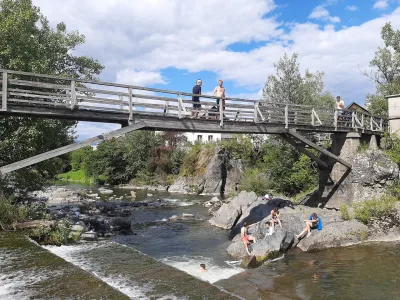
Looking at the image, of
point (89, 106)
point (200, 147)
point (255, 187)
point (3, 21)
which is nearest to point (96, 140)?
point (89, 106)

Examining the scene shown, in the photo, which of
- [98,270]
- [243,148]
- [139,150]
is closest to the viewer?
[98,270]

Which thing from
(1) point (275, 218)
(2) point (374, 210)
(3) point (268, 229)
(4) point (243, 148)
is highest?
(4) point (243, 148)

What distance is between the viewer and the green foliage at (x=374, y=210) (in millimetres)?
18266

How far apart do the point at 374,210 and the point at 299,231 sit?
422 centimetres

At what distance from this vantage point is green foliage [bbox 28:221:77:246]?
1340 centimetres

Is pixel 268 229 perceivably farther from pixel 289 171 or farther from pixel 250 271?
pixel 289 171

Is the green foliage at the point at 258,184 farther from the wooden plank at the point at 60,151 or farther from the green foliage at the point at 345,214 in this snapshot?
the wooden plank at the point at 60,151

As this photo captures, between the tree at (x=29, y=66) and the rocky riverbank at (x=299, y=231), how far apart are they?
1149cm

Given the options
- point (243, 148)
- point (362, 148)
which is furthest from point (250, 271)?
point (243, 148)

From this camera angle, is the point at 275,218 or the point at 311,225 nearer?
the point at 311,225

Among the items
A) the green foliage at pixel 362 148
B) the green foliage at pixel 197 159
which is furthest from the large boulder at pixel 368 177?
the green foliage at pixel 197 159

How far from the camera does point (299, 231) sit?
17.8 meters

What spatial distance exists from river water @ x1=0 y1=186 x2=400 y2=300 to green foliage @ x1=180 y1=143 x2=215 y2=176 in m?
31.1

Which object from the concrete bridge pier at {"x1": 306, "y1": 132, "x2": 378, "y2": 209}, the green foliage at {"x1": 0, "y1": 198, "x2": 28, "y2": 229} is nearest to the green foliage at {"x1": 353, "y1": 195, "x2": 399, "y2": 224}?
the concrete bridge pier at {"x1": 306, "y1": 132, "x2": 378, "y2": 209}
